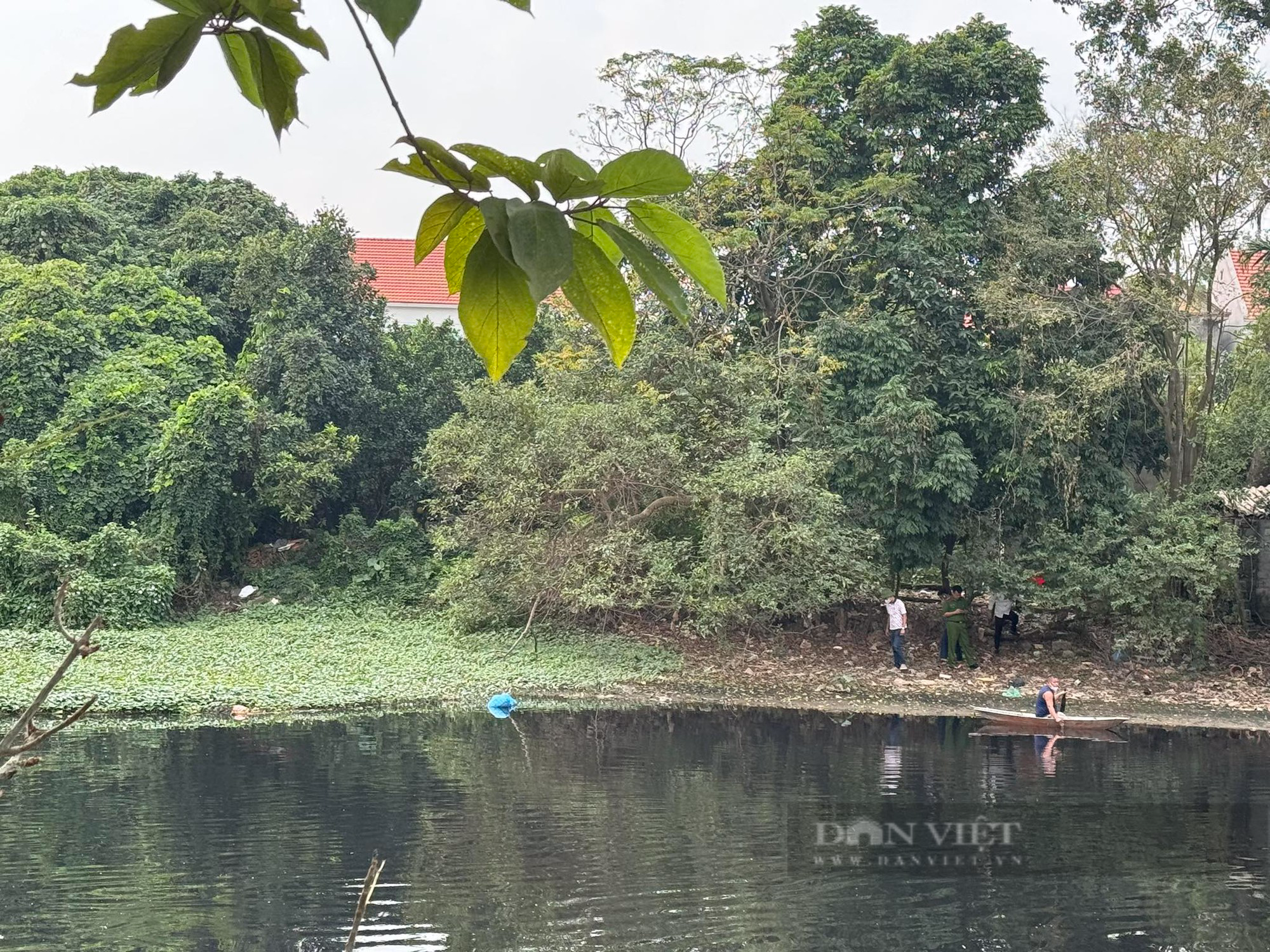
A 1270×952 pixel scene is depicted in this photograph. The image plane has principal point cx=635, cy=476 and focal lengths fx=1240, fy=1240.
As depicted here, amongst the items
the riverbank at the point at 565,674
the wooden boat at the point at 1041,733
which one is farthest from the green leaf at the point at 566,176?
the riverbank at the point at 565,674

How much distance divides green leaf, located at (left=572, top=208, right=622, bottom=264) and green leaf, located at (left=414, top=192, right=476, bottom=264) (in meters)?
0.06

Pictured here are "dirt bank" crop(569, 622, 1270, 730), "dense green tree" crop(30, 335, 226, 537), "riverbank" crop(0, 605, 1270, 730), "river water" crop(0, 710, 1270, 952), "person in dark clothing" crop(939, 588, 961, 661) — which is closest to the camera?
"river water" crop(0, 710, 1270, 952)

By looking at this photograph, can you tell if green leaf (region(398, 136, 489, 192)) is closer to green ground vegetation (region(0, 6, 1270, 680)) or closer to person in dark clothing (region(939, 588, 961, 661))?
green ground vegetation (region(0, 6, 1270, 680))

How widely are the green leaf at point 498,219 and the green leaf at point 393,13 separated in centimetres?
10

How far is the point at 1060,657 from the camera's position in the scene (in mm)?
12820

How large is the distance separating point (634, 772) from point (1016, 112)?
8.01 meters

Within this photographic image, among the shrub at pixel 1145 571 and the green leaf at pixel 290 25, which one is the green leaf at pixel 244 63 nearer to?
the green leaf at pixel 290 25

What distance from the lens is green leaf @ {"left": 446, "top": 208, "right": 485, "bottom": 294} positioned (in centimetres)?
65

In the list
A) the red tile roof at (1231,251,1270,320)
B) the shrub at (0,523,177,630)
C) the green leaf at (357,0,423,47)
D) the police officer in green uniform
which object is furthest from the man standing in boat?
the green leaf at (357,0,423,47)

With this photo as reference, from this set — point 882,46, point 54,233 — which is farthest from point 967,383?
point 54,233

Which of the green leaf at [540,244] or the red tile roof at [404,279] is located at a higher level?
the red tile roof at [404,279]

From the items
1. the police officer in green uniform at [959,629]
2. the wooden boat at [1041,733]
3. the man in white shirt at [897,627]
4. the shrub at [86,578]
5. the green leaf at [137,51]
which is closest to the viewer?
the green leaf at [137,51]

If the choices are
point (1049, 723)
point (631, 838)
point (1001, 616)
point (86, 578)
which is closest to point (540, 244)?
point (631, 838)

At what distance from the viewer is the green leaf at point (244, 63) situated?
664mm
